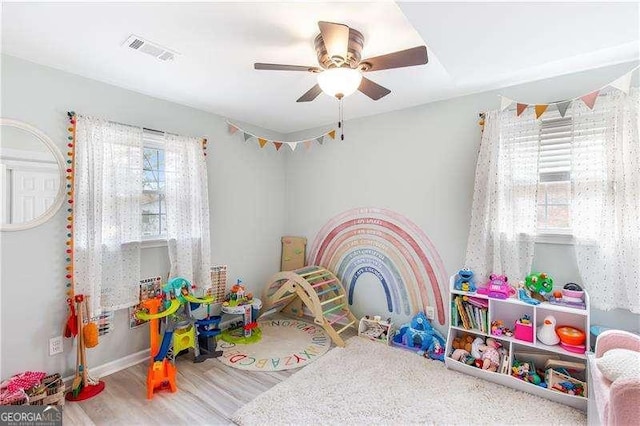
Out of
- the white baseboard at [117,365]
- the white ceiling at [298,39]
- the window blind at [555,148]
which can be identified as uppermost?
the white ceiling at [298,39]

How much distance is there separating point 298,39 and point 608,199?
2.42 m

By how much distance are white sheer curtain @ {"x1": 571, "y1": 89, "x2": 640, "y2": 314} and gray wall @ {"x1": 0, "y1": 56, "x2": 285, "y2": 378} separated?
3219 mm

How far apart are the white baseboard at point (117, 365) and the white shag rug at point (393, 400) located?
1308 mm

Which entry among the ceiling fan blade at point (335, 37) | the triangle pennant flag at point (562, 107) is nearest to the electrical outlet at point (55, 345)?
the ceiling fan blade at point (335, 37)

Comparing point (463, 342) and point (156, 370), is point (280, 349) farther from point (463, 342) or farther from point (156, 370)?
point (463, 342)

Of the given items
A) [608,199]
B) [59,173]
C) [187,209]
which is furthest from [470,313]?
[59,173]

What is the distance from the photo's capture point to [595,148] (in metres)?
2.18

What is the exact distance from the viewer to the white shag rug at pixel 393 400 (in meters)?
1.95

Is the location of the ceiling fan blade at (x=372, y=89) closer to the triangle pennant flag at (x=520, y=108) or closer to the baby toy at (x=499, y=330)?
the triangle pennant flag at (x=520, y=108)

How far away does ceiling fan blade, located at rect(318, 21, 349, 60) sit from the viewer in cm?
141

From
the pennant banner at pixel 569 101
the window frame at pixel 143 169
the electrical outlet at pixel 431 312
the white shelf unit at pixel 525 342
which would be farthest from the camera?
the electrical outlet at pixel 431 312

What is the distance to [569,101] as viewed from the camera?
2117 mm

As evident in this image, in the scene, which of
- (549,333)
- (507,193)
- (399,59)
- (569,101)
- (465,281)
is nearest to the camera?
(399,59)

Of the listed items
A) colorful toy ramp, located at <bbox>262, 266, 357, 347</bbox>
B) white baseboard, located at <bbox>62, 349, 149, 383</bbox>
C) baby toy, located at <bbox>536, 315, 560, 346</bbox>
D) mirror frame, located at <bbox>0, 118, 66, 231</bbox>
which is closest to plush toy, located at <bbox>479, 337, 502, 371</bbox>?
baby toy, located at <bbox>536, 315, 560, 346</bbox>
